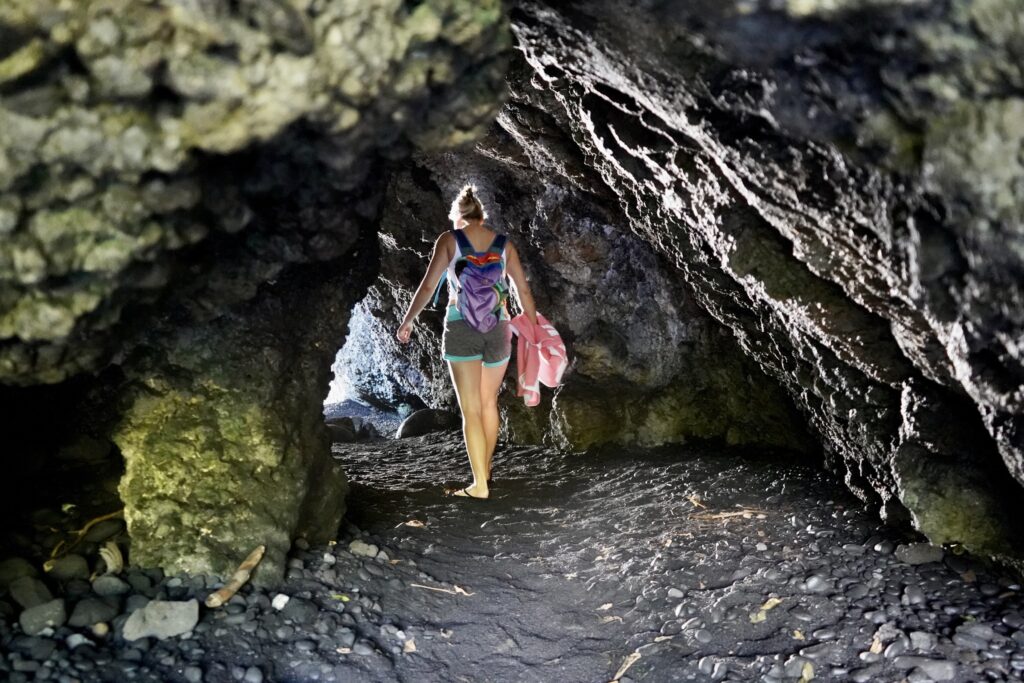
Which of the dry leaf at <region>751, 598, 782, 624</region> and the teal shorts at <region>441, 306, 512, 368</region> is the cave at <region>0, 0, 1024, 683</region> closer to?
the dry leaf at <region>751, 598, 782, 624</region>

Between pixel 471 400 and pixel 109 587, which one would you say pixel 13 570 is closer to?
pixel 109 587

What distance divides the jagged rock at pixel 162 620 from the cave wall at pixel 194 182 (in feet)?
1.13

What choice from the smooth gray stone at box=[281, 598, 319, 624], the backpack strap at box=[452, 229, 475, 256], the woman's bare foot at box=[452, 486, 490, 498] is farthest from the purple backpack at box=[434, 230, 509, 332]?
the smooth gray stone at box=[281, 598, 319, 624]

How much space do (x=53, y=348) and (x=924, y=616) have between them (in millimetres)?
4162

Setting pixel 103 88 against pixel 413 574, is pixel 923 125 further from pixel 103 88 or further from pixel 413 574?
pixel 413 574

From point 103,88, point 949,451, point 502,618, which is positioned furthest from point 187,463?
point 949,451

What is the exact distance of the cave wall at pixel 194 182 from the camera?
7.70 ft

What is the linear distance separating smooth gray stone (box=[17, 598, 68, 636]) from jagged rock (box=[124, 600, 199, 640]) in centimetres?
30

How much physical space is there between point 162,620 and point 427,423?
18.5 feet

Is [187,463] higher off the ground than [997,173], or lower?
lower

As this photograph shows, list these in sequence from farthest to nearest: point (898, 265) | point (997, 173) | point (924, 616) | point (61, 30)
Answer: point (924, 616), point (898, 265), point (997, 173), point (61, 30)

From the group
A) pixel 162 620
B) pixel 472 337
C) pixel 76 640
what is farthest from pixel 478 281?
pixel 76 640

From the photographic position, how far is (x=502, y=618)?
4.20m

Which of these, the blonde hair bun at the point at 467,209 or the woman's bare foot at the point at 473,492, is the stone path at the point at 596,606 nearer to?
the woman's bare foot at the point at 473,492
